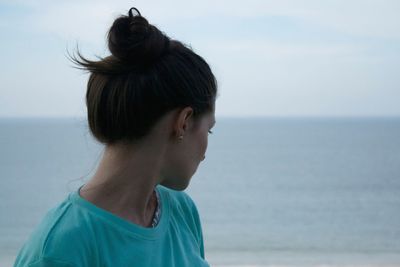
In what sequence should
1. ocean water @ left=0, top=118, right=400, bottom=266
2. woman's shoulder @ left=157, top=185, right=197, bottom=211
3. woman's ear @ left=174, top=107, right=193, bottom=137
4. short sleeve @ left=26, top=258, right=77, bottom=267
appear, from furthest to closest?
ocean water @ left=0, top=118, right=400, bottom=266, woman's shoulder @ left=157, top=185, right=197, bottom=211, woman's ear @ left=174, top=107, right=193, bottom=137, short sleeve @ left=26, top=258, right=77, bottom=267

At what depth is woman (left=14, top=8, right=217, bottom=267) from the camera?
1203 mm

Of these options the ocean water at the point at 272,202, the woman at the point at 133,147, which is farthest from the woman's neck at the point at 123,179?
the ocean water at the point at 272,202

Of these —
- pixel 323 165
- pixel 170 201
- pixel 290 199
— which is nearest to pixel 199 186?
pixel 290 199

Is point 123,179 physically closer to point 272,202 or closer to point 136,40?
point 136,40

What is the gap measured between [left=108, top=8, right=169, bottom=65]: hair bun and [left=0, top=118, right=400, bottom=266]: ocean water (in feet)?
0.70

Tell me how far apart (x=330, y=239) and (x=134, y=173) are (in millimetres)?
17703

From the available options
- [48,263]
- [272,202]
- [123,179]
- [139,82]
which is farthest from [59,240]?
[272,202]

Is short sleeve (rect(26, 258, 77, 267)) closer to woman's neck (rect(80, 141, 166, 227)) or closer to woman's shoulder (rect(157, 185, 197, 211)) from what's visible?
woman's neck (rect(80, 141, 166, 227))

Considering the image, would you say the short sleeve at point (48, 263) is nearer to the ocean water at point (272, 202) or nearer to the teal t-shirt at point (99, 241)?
the teal t-shirt at point (99, 241)

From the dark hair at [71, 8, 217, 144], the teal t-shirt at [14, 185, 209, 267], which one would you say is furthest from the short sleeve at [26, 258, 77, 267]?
the dark hair at [71, 8, 217, 144]

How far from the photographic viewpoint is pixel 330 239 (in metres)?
18.4

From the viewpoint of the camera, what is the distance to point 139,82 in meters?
1.21

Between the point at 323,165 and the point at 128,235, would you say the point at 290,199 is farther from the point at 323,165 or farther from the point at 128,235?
the point at 128,235

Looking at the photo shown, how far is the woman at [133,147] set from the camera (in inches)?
47.4
